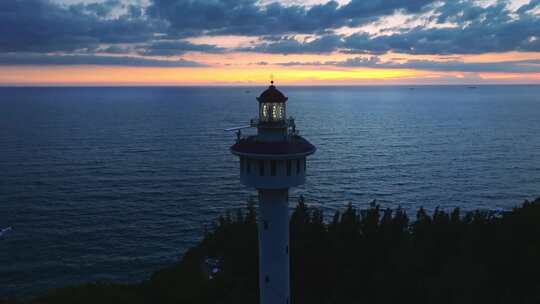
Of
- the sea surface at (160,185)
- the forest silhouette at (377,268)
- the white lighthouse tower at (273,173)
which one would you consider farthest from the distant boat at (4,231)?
the white lighthouse tower at (273,173)

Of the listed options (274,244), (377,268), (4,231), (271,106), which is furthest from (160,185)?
(271,106)

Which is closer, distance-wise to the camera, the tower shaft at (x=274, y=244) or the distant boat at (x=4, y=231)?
the tower shaft at (x=274, y=244)

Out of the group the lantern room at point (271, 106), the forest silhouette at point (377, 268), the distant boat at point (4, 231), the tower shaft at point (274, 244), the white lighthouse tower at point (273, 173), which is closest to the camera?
the white lighthouse tower at point (273, 173)

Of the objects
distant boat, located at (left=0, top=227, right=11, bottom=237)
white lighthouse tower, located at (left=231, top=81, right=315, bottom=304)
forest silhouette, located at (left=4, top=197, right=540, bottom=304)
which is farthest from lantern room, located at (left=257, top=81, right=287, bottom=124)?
distant boat, located at (left=0, top=227, right=11, bottom=237)

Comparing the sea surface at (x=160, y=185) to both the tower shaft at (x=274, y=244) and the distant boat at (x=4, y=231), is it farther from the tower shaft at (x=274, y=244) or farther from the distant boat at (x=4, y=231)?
the tower shaft at (x=274, y=244)

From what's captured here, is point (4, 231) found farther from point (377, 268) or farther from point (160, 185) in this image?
point (377, 268)
